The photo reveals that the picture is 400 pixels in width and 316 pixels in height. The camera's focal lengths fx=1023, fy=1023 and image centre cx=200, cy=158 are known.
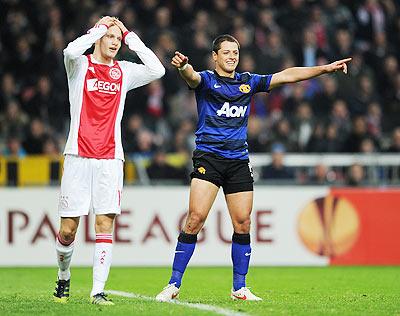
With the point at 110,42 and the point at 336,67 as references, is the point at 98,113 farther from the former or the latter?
the point at 336,67

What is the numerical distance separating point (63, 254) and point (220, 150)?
5.33 ft

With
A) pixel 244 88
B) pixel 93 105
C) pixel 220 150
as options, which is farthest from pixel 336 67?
pixel 93 105

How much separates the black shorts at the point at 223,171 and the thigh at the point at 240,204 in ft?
0.14

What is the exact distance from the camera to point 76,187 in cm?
A: 859

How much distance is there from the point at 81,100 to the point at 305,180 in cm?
834

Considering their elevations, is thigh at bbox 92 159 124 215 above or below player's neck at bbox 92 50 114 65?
below

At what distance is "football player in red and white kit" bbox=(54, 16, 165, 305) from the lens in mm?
8562

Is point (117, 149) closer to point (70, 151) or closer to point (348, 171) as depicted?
point (70, 151)

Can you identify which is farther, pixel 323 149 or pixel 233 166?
pixel 323 149

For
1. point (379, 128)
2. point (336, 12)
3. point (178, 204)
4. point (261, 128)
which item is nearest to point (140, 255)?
point (178, 204)

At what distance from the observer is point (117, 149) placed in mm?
8680

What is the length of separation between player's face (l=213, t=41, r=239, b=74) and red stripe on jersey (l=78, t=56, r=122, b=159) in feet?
3.10

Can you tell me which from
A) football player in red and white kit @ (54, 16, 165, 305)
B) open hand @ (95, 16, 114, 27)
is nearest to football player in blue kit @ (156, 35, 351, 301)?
football player in red and white kit @ (54, 16, 165, 305)

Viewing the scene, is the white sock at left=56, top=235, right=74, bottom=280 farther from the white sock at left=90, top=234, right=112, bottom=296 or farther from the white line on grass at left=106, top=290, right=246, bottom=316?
the white line on grass at left=106, top=290, right=246, bottom=316
